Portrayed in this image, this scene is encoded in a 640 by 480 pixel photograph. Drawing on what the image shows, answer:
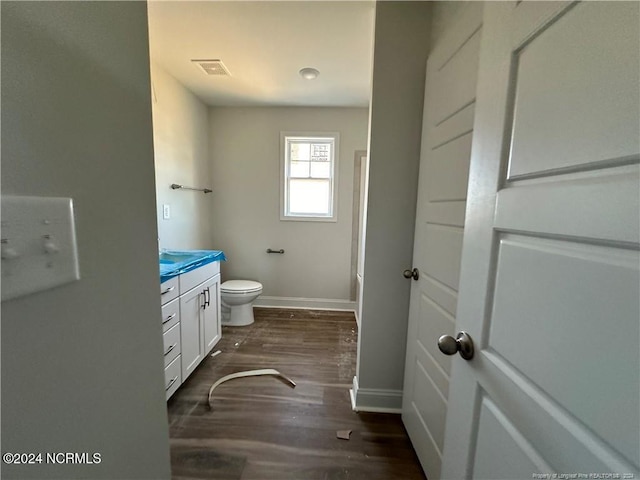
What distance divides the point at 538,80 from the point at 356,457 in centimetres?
168

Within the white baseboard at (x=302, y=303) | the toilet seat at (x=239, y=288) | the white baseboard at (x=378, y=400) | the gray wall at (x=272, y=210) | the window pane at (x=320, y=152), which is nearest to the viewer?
the white baseboard at (x=378, y=400)

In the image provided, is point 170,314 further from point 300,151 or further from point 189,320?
point 300,151

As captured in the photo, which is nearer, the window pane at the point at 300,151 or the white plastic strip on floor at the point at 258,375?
the white plastic strip on floor at the point at 258,375

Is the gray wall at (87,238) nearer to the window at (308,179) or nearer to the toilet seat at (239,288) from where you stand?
the toilet seat at (239,288)

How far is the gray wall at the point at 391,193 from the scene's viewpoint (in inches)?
54.3

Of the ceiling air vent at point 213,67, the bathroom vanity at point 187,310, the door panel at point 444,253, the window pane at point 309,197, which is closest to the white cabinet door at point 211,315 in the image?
the bathroom vanity at point 187,310

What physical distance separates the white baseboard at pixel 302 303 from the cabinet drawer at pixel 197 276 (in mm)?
1164

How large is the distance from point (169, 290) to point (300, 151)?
224 centimetres

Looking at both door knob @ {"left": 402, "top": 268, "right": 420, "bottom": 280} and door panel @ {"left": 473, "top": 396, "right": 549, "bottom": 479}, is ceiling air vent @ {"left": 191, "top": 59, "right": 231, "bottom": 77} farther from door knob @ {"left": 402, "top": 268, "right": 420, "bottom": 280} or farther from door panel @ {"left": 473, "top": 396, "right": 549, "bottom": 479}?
door panel @ {"left": 473, "top": 396, "right": 549, "bottom": 479}

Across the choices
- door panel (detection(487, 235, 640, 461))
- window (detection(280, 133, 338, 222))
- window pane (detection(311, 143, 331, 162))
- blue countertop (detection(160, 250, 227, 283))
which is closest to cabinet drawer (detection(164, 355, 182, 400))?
blue countertop (detection(160, 250, 227, 283))

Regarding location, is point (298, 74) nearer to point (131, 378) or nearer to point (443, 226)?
point (443, 226)

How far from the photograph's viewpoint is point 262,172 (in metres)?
3.14

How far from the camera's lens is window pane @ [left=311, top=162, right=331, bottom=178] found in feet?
10.4

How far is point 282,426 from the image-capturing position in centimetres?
150
